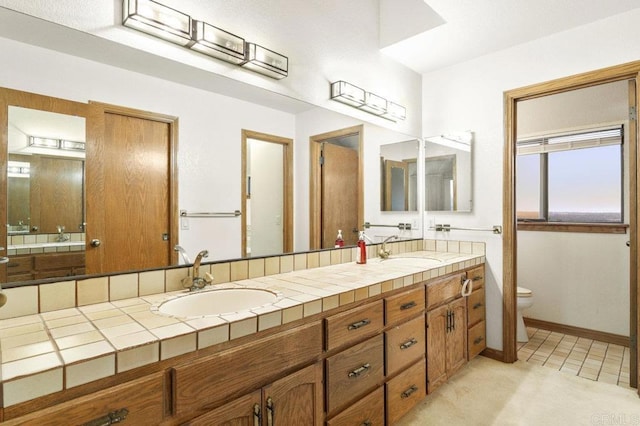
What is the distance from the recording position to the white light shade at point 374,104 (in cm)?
238

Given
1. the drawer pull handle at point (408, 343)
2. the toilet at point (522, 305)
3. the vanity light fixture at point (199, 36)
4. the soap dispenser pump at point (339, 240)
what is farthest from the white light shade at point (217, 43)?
the toilet at point (522, 305)

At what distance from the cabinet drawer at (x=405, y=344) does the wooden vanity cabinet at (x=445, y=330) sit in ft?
0.32

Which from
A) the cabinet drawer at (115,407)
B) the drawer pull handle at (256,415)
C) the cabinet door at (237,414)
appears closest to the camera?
the cabinet drawer at (115,407)

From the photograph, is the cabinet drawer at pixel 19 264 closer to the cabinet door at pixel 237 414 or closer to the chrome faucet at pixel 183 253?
the chrome faucet at pixel 183 253

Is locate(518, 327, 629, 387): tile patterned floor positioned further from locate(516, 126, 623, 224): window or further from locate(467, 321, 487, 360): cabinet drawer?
locate(516, 126, 623, 224): window

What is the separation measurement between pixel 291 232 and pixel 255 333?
0.89 m

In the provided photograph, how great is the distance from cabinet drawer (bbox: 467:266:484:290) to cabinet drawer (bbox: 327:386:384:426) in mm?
1212

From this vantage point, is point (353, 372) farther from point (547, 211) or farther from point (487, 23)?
point (547, 211)

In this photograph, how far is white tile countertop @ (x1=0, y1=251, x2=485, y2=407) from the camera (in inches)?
Answer: 28.5

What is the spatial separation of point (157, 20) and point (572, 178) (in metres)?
3.76

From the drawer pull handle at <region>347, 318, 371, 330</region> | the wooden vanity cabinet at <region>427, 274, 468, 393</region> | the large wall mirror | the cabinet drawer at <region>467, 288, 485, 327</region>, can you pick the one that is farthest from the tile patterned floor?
the drawer pull handle at <region>347, 318, 371, 330</region>

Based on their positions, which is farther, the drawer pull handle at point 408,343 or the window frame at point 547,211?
the window frame at point 547,211

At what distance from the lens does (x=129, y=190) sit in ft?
4.34

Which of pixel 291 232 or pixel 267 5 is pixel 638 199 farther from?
pixel 267 5
